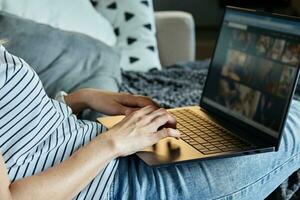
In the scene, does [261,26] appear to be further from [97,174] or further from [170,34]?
[170,34]

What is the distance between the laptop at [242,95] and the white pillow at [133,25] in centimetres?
82

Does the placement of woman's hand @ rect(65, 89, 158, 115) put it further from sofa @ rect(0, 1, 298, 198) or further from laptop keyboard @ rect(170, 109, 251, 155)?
sofa @ rect(0, 1, 298, 198)

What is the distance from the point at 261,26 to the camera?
1.14m

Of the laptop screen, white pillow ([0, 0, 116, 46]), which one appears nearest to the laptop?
the laptop screen

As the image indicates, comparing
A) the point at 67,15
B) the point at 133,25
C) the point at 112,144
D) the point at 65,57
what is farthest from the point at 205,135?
the point at 133,25

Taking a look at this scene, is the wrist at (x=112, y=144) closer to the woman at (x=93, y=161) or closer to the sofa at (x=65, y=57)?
the woman at (x=93, y=161)

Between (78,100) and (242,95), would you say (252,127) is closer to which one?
(242,95)

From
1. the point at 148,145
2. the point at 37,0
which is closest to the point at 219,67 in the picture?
the point at 148,145

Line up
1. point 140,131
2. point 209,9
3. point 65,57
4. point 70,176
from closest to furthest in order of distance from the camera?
point 70,176 < point 140,131 < point 65,57 < point 209,9

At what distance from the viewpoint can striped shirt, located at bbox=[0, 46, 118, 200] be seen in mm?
896

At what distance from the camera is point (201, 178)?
1.01 metres

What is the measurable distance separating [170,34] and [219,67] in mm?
1066

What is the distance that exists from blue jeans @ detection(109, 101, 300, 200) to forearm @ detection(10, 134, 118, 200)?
0.31 ft

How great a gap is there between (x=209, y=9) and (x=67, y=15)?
75.5 inches
